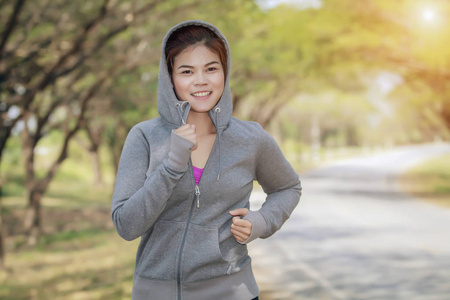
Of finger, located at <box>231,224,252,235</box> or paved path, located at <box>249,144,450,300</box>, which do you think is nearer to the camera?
finger, located at <box>231,224,252,235</box>

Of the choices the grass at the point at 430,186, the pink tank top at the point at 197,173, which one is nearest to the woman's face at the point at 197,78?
the pink tank top at the point at 197,173

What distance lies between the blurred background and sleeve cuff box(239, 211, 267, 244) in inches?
218

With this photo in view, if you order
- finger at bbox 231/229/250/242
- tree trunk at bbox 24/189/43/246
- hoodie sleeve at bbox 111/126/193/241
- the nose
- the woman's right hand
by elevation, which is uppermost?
tree trunk at bbox 24/189/43/246

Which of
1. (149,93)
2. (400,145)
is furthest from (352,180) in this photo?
(400,145)

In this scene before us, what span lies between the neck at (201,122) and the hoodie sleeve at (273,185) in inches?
8.5

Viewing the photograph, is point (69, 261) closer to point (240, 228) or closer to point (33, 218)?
point (33, 218)

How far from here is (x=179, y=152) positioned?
2115mm

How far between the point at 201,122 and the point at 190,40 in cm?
33

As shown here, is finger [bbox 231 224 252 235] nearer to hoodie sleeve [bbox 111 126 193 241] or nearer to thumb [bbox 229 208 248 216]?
thumb [bbox 229 208 248 216]

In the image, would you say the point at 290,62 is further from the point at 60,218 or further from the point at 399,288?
the point at 399,288

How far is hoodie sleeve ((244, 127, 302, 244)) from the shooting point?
248cm

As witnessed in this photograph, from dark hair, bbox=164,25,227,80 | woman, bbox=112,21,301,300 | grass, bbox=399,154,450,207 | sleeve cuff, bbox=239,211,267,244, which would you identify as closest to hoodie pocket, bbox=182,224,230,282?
woman, bbox=112,21,301,300

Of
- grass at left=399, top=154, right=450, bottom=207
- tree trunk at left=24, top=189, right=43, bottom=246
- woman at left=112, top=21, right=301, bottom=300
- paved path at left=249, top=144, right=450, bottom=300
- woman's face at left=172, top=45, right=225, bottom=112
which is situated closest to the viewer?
A: woman at left=112, top=21, right=301, bottom=300

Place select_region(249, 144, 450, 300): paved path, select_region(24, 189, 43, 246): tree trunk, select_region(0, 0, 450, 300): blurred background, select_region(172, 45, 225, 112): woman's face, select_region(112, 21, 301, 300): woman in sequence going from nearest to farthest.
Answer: select_region(112, 21, 301, 300): woman → select_region(172, 45, 225, 112): woman's face → select_region(249, 144, 450, 300): paved path → select_region(0, 0, 450, 300): blurred background → select_region(24, 189, 43, 246): tree trunk
